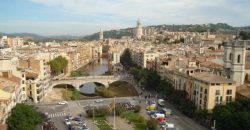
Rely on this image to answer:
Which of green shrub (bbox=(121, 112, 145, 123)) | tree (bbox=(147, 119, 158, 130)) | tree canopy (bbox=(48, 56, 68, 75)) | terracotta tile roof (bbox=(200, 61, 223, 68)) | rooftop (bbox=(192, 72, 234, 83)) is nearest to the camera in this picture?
tree (bbox=(147, 119, 158, 130))

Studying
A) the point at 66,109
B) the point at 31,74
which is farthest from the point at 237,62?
the point at 31,74

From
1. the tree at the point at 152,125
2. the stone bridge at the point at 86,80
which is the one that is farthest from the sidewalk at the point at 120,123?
the stone bridge at the point at 86,80

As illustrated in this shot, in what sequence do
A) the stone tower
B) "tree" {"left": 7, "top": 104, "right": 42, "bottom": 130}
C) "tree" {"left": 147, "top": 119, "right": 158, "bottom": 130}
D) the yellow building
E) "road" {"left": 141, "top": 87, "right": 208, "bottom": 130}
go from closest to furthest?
"tree" {"left": 7, "top": 104, "right": 42, "bottom": 130} < "tree" {"left": 147, "top": 119, "right": 158, "bottom": 130} < "road" {"left": 141, "top": 87, "right": 208, "bottom": 130} < the yellow building < the stone tower

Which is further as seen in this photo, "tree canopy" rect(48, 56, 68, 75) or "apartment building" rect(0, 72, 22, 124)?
"tree canopy" rect(48, 56, 68, 75)

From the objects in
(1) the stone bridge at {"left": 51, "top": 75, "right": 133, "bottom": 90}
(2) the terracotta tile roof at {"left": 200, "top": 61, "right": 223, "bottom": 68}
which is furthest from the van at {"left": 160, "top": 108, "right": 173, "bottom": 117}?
(1) the stone bridge at {"left": 51, "top": 75, "right": 133, "bottom": 90}

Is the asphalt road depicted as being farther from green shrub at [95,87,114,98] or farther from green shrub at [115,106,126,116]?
green shrub at [115,106,126,116]

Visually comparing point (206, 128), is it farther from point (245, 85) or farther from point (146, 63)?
point (146, 63)

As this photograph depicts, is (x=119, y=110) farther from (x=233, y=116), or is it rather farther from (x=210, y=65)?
(x=210, y=65)

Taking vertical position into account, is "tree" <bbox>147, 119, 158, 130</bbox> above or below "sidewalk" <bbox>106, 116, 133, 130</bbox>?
above

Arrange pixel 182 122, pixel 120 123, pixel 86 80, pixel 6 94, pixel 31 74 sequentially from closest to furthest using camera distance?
pixel 6 94, pixel 120 123, pixel 182 122, pixel 31 74, pixel 86 80
